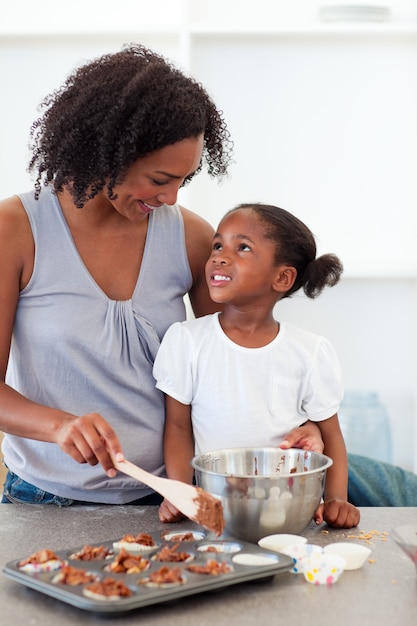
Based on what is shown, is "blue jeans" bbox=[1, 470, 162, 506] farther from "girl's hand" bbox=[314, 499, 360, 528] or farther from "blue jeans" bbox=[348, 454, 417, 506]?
"blue jeans" bbox=[348, 454, 417, 506]

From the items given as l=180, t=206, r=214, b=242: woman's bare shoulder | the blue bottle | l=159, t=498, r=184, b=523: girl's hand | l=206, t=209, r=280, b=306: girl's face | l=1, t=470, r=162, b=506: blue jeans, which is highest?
l=180, t=206, r=214, b=242: woman's bare shoulder

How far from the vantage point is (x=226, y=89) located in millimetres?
3168

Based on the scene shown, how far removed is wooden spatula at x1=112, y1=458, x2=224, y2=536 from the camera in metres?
1.27

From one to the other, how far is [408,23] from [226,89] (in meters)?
0.67

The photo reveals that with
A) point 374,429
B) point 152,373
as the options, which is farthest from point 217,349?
point 374,429

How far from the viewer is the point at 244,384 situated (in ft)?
5.64

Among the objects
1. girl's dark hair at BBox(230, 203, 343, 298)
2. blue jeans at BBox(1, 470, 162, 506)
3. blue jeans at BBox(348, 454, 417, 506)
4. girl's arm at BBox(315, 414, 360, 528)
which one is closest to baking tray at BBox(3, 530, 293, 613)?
girl's arm at BBox(315, 414, 360, 528)

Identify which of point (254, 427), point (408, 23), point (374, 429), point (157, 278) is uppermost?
point (408, 23)

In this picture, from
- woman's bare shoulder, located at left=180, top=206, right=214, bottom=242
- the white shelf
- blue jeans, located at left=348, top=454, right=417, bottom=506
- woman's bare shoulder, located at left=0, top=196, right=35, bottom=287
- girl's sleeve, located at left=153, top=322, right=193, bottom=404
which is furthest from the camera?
the white shelf

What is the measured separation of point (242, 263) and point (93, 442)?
572 mm

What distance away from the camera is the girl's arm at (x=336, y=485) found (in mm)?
1492

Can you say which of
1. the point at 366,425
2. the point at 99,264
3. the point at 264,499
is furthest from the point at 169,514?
the point at 366,425

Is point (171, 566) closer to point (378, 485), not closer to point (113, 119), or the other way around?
point (113, 119)

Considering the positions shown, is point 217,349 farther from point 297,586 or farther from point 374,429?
point 374,429
